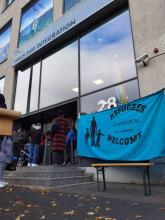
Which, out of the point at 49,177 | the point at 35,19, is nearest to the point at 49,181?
the point at 49,177

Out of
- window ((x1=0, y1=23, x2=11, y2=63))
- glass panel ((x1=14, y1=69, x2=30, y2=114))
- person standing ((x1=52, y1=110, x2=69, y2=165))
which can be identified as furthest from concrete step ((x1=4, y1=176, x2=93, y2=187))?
window ((x1=0, y1=23, x2=11, y2=63))

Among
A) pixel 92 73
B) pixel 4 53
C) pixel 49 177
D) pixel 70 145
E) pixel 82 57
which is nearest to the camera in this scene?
pixel 49 177

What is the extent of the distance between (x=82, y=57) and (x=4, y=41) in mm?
8768

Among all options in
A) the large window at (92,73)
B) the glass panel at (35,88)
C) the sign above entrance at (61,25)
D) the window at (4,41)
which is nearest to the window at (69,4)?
the sign above entrance at (61,25)

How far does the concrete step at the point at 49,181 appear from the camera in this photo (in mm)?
6325

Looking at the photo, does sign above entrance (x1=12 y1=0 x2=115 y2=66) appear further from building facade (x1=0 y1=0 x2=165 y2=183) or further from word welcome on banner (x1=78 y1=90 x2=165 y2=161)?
word welcome on banner (x1=78 y1=90 x2=165 y2=161)

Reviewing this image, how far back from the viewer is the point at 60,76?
36.2 feet

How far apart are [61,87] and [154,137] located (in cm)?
627

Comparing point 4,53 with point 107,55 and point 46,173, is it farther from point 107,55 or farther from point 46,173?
point 46,173

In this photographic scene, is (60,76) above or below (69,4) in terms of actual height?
below

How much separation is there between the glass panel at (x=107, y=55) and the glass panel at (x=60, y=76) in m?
0.51

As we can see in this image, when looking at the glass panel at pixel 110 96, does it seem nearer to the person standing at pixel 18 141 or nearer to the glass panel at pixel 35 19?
the person standing at pixel 18 141

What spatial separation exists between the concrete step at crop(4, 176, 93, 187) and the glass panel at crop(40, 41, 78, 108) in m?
3.68

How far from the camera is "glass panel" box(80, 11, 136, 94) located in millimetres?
8312
